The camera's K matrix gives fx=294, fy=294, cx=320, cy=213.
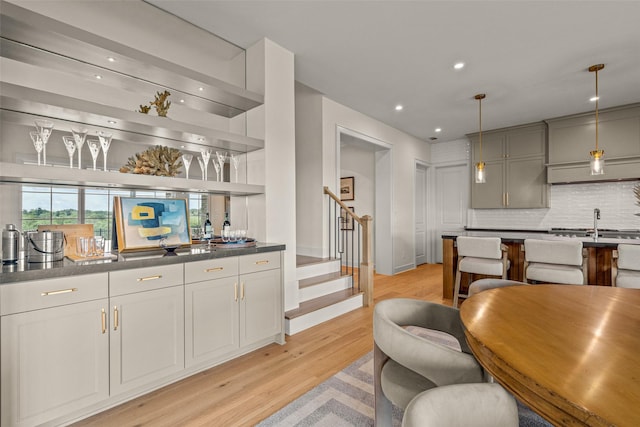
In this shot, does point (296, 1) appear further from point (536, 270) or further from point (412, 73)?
point (536, 270)

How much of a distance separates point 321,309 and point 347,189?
367 centimetres

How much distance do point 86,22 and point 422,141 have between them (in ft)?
19.9

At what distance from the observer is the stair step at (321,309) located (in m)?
2.95

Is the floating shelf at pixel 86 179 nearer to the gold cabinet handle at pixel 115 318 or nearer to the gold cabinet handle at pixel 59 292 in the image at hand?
the gold cabinet handle at pixel 59 292

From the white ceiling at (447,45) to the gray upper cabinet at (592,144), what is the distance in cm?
28

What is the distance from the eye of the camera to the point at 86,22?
216 centimetres

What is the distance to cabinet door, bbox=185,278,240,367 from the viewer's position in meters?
2.10

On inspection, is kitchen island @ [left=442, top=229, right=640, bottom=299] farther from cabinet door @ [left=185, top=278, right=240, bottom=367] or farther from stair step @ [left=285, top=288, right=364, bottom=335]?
cabinet door @ [left=185, top=278, right=240, bottom=367]

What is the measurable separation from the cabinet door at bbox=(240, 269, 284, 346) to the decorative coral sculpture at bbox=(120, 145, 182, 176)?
108 cm

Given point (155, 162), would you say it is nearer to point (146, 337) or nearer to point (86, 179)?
point (86, 179)

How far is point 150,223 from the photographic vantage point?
2383 mm

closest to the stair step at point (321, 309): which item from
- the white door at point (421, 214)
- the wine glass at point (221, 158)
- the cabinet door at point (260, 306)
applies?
the cabinet door at point (260, 306)

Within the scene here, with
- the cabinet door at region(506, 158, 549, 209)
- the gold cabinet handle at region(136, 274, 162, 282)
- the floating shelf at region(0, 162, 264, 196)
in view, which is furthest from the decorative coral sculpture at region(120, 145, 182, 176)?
the cabinet door at region(506, 158, 549, 209)

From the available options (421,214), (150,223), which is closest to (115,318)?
(150,223)
